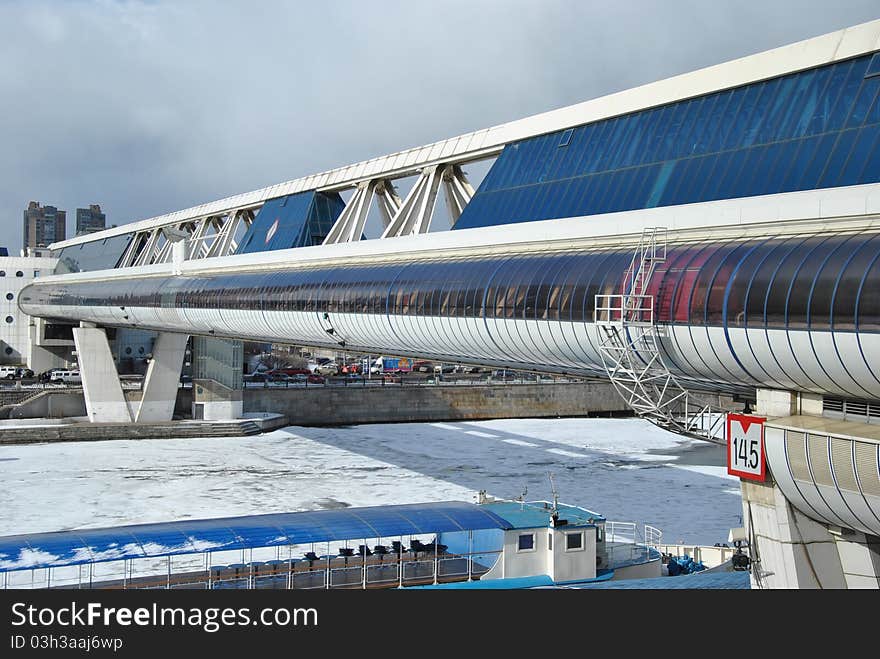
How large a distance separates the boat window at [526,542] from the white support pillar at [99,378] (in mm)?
45971

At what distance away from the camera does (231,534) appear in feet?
66.6

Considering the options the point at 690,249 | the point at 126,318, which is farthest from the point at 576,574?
the point at 126,318

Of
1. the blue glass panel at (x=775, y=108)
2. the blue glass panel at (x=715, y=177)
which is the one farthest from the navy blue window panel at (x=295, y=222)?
the blue glass panel at (x=775, y=108)

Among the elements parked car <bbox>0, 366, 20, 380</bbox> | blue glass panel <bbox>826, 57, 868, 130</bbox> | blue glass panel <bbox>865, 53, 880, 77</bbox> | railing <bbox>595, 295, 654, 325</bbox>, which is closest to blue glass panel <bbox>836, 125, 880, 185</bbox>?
blue glass panel <bbox>826, 57, 868, 130</bbox>

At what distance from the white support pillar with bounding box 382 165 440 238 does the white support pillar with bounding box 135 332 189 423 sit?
34.6 meters

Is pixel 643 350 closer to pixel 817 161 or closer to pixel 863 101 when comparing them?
pixel 817 161

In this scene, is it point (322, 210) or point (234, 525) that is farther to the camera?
point (322, 210)

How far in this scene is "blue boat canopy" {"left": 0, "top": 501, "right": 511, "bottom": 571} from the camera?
18.8 m

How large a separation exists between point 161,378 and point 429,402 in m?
21.7

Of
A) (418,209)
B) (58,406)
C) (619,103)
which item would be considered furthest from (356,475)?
(58,406)

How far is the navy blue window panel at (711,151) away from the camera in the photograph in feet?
54.7

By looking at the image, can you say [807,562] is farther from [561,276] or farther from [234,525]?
[234,525]
